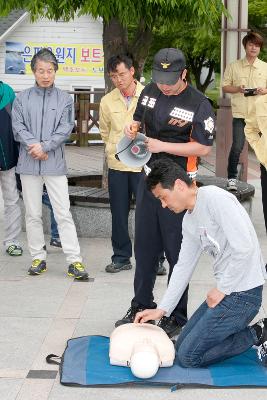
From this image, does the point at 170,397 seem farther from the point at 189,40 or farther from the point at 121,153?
the point at 189,40

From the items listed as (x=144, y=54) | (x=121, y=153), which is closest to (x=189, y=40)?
(x=144, y=54)

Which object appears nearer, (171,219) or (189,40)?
(171,219)

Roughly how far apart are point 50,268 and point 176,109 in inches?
99.9

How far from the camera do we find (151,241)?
19.0ft

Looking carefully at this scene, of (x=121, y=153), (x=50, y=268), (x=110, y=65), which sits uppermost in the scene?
(x=110, y=65)

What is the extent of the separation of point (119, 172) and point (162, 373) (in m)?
2.66

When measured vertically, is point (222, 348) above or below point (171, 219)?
below

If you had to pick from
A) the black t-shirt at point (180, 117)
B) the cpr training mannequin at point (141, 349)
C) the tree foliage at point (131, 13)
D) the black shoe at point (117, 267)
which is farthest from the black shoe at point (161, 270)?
the tree foliage at point (131, 13)

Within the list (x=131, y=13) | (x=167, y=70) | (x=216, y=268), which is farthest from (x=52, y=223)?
(x=216, y=268)

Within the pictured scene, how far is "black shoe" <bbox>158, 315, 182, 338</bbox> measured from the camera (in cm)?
570

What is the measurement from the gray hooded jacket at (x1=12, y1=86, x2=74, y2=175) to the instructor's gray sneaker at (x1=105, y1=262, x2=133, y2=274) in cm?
94

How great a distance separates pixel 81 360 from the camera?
510 cm

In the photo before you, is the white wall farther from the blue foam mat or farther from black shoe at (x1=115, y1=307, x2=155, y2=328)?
the blue foam mat

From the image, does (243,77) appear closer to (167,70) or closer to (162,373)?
(167,70)
